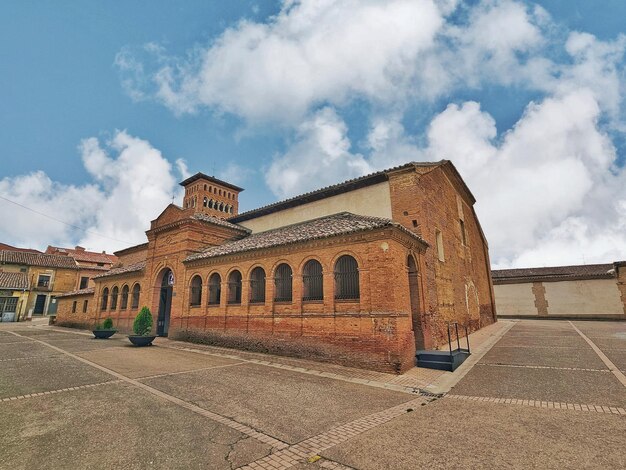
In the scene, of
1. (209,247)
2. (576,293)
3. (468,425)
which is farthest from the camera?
(576,293)

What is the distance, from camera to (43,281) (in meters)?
38.9

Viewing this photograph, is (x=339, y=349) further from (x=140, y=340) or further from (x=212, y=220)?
(x=212, y=220)

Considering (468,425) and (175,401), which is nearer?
(468,425)

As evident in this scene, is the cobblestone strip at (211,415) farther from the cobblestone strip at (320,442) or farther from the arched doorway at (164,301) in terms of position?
the arched doorway at (164,301)

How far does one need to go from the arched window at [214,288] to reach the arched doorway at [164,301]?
13.2ft

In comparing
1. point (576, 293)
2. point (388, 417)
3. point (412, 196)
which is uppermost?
point (412, 196)

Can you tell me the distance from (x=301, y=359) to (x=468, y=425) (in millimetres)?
6973

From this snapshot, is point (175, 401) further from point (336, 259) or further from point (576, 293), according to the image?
point (576, 293)

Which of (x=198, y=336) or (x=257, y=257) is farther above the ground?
(x=257, y=257)

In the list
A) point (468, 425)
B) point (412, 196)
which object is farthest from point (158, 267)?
point (468, 425)

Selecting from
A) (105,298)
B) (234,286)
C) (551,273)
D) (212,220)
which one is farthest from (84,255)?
(551,273)

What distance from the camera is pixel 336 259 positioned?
1143 cm

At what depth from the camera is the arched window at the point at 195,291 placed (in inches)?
656

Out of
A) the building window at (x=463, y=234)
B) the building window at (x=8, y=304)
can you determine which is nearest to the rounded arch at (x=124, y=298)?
the building window at (x=463, y=234)
